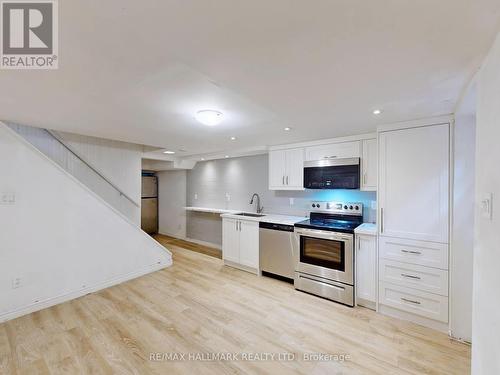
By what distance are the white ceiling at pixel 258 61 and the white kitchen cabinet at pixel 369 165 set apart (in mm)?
519

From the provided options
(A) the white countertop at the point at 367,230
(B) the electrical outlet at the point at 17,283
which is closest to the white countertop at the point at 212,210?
(A) the white countertop at the point at 367,230

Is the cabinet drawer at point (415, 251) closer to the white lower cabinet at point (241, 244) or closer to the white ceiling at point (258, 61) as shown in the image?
the white ceiling at point (258, 61)

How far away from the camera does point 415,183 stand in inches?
96.0

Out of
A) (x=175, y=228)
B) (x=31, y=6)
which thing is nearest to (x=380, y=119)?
(x=31, y=6)

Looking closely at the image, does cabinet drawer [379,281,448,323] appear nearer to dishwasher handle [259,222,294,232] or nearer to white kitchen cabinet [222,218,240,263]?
dishwasher handle [259,222,294,232]

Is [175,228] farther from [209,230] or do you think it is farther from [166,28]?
[166,28]

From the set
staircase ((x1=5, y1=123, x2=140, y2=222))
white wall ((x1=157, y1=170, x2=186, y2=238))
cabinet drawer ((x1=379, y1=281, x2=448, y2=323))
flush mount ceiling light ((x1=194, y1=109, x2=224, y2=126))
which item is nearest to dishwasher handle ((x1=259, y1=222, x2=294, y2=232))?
cabinet drawer ((x1=379, y1=281, x2=448, y2=323))

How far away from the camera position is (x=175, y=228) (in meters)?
6.34

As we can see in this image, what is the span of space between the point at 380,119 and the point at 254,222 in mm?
2377

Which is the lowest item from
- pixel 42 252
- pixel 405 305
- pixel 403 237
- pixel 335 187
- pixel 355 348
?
pixel 355 348

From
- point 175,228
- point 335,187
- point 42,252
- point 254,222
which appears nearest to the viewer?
point 42,252

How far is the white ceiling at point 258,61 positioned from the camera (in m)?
0.95

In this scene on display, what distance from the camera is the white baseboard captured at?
2526 millimetres

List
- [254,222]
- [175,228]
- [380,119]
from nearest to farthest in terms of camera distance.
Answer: [380,119] < [254,222] < [175,228]
